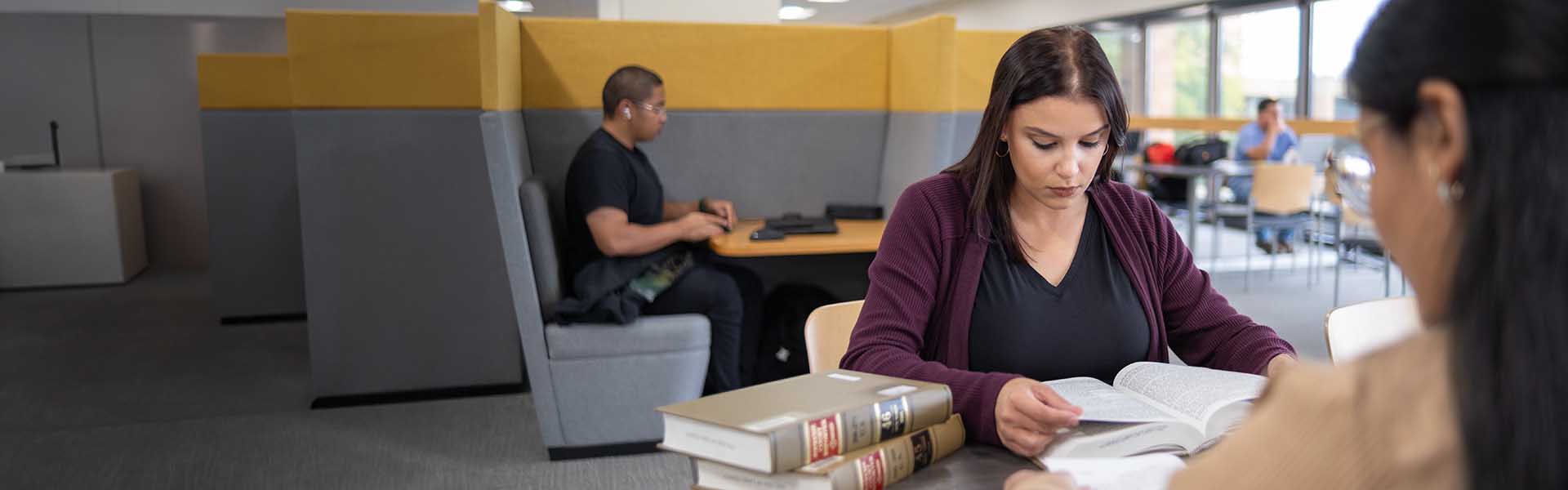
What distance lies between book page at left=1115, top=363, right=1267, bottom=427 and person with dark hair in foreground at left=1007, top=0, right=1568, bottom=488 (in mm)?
612

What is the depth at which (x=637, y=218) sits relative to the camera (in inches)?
129

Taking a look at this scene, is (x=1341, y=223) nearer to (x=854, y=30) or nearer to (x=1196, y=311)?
(x=854, y=30)

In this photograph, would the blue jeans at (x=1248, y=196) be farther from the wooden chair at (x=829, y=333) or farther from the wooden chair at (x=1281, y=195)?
the wooden chair at (x=829, y=333)

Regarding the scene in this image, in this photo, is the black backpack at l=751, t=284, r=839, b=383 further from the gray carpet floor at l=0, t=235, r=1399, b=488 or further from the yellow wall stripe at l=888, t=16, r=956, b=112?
the yellow wall stripe at l=888, t=16, r=956, b=112

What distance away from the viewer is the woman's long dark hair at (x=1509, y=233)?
453 millimetres

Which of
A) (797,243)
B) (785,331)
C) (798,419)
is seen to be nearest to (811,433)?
(798,419)

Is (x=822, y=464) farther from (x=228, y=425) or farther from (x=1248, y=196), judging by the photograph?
(x=1248, y=196)

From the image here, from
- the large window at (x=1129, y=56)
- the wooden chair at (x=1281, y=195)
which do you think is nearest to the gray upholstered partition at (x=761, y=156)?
the wooden chair at (x=1281, y=195)

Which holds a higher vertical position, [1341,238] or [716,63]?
[716,63]

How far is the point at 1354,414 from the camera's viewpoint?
53 cm

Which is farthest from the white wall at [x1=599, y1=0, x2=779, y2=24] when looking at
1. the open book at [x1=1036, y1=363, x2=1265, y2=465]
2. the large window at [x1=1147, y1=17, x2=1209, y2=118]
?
the large window at [x1=1147, y1=17, x2=1209, y2=118]

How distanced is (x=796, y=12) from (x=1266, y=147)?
22.7ft

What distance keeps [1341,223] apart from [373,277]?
5.26 metres

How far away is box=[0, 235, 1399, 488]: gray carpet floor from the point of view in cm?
298
